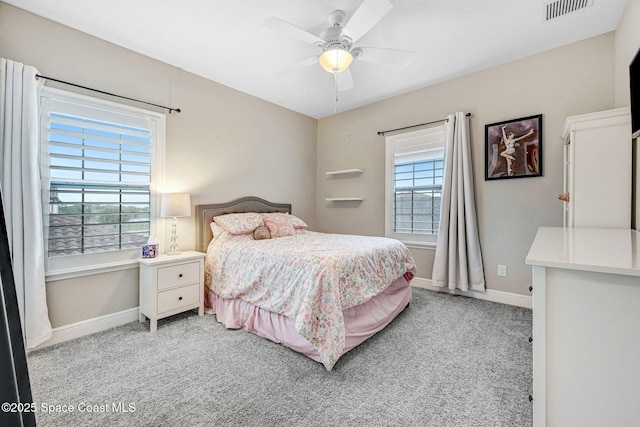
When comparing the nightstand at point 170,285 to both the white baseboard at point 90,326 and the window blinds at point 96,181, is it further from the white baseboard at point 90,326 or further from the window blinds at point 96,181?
the window blinds at point 96,181

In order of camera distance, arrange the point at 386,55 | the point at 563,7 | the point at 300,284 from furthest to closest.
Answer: the point at 386,55, the point at 563,7, the point at 300,284

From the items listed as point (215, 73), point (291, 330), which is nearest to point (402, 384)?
point (291, 330)

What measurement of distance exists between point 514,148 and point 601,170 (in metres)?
1.02

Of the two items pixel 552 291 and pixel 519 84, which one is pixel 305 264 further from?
pixel 519 84

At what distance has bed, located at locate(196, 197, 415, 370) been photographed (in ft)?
6.02

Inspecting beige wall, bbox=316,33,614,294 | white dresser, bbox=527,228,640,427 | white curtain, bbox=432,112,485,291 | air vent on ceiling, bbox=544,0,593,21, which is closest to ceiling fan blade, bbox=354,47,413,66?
air vent on ceiling, bbox=544,0,593,21

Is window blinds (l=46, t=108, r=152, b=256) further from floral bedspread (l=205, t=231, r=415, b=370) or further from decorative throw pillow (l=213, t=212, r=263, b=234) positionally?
floral bedspread (l=205, t=231, r=415, b=370)

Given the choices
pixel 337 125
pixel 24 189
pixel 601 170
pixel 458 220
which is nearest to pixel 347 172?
pixel 337 125

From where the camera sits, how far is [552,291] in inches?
38.5

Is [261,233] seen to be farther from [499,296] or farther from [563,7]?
[563,7]

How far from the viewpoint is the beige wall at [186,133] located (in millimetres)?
2172

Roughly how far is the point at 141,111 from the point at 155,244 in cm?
130

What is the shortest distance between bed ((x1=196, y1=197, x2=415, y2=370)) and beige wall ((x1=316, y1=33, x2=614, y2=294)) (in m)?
1.13

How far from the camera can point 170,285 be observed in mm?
2455
